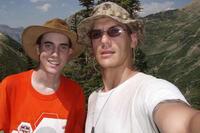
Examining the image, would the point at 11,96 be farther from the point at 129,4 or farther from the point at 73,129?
the point at 129,4

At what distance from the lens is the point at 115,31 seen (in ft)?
16.7

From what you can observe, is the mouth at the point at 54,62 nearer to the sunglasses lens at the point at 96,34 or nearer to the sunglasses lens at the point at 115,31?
the sunglasses lens at the point at 96,34

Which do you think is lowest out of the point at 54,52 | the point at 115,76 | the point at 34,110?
the point at 34,110

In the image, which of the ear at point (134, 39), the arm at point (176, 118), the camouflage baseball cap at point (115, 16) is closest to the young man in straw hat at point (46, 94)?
the camouflage baseball cap at point (115, 16)

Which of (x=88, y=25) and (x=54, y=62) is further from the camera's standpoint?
(x=54, y=62)

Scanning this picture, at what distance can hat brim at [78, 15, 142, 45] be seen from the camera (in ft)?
16.5

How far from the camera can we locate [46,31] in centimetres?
665

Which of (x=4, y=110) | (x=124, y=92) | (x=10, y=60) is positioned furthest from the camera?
(x=10, y=60)

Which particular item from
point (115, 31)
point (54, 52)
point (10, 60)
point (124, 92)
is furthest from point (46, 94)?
point (10, 60)

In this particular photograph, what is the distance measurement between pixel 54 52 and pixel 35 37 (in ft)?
2.34

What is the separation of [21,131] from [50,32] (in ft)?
6.15

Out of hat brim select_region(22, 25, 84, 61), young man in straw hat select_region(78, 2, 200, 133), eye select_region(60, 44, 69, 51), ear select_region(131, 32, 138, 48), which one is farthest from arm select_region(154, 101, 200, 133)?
hat brim select_region(22, 25, 84, 61)

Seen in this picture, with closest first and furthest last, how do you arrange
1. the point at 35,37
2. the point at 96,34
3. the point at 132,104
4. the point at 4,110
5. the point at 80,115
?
1. the point at 132,104
2. the point at 96,34
3. the point at 4,110
4. the point at 80,115
5. the point at 35,37

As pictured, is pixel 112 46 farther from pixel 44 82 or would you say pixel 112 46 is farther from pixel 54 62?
pixel 44 82
